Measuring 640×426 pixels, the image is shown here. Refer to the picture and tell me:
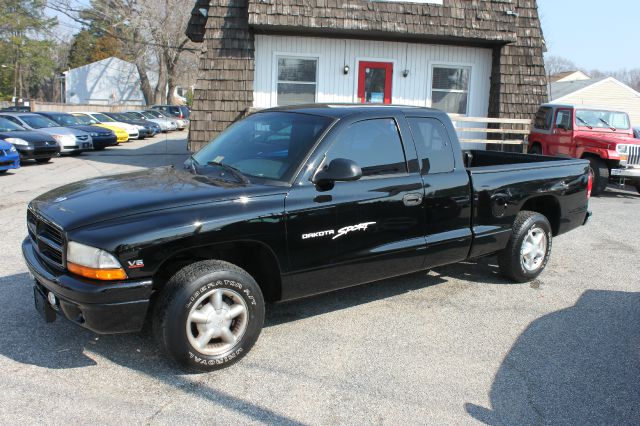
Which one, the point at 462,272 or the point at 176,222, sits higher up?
the point at 176,222

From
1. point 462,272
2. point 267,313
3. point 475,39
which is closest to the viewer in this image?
point 267,313

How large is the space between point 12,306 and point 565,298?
4.89 m

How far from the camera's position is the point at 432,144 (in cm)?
473

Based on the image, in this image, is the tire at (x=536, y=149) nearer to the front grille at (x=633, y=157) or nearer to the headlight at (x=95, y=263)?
the front grille at (x=633, y=157)

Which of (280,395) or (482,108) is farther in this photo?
(482,108)

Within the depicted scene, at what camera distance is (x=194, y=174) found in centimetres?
425

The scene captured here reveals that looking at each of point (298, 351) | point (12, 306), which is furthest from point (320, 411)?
point (12, 306)

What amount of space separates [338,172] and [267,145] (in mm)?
786

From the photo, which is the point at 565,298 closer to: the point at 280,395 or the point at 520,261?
the point at 520,261

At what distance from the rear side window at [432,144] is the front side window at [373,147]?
8.7 inches

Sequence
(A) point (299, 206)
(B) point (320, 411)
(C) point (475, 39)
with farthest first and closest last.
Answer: (C) point (475, 39)
(A) point (299, 206)
(B) point (320, 411)

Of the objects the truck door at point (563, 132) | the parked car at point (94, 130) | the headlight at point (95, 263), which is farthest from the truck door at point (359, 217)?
the parked car at point (94, 130)

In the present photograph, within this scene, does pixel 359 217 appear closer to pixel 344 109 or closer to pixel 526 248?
pixel 344 109

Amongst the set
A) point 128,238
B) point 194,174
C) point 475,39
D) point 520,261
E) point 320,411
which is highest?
point 475,39
